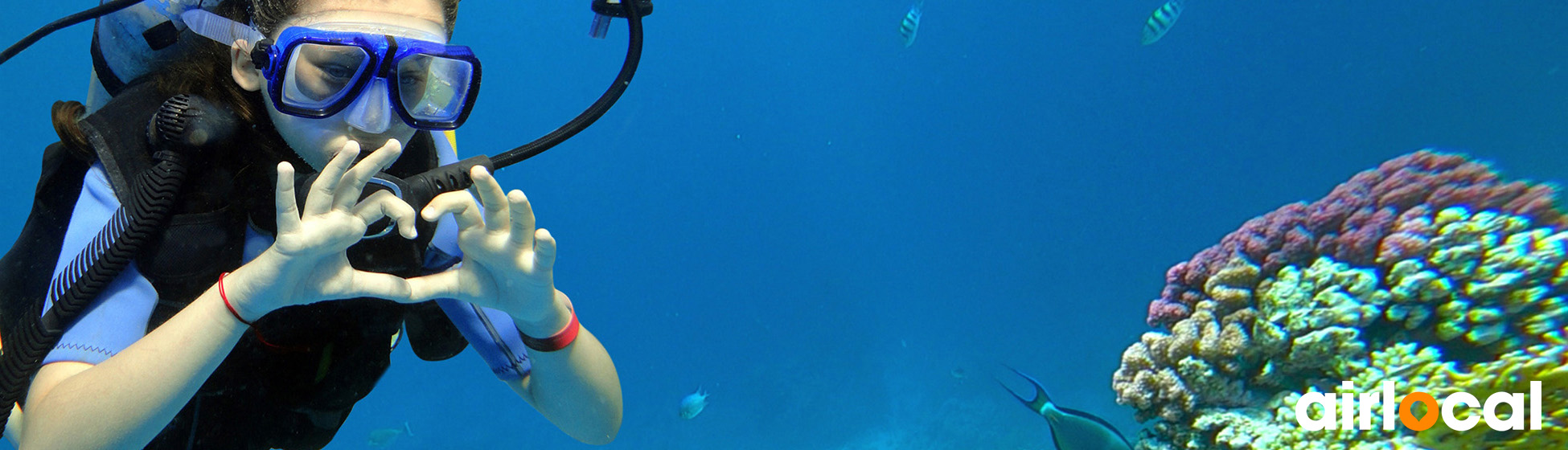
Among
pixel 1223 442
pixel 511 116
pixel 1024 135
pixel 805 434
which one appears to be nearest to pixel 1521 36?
pixel 1024 135

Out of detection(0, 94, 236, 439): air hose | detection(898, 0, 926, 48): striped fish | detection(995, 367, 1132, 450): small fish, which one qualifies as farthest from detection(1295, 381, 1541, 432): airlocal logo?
→ detection(898, 0, 926, 48): striped fish

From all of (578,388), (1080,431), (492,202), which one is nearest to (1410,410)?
(1080,431)

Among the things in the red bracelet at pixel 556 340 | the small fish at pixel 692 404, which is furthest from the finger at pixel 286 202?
the small fish at pixel 692 404

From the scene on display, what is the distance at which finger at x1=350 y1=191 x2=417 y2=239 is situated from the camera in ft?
3.80

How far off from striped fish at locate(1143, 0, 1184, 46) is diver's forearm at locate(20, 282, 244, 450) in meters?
9.55

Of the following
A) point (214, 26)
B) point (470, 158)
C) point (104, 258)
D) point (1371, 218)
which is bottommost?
point (1371, 218)

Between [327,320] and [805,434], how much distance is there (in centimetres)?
1737

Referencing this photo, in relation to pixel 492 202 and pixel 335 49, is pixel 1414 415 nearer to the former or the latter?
pixel 492 202

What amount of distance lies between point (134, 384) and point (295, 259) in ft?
1.23

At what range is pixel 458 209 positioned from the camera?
50.1 inches

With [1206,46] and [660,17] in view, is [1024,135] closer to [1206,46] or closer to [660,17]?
[1206,46]

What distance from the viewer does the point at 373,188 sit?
1331mm

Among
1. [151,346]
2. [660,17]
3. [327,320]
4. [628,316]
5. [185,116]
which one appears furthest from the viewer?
[660,17]

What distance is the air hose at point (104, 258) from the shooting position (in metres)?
1.29
